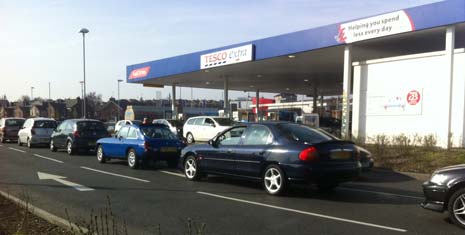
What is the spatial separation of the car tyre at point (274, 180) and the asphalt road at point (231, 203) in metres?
0.22

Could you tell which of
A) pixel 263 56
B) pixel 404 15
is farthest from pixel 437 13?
pixel 263 56

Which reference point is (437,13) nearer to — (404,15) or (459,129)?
(404,15)

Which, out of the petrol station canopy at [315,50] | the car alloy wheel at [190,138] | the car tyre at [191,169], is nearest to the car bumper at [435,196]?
the car tyre at [191,169]

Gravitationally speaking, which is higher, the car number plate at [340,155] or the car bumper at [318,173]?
the car number plate at [340,155]

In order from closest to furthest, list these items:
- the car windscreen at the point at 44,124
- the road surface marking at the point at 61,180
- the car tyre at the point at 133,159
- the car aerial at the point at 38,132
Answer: the road surface marking at the point at 61,180 → the car tyre at the point at 133,159 → the car aerial at the point at 38,132 → the car windscreen at the point at 44,124

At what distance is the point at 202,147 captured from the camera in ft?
39.2

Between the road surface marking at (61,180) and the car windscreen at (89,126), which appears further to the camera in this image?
the car windscreen at (89,126)

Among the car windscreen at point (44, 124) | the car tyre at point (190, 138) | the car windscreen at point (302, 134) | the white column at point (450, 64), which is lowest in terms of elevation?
the car tyre at point (190, 138)

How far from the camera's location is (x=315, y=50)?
76.4ft

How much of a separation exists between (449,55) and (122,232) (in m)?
15.1

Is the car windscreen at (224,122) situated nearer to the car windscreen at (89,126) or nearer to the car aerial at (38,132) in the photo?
the car windscreen at (89,126)

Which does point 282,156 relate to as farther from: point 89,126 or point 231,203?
point 89,126

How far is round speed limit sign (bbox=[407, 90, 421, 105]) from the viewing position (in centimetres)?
1900

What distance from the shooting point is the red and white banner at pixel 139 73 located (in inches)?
1510
